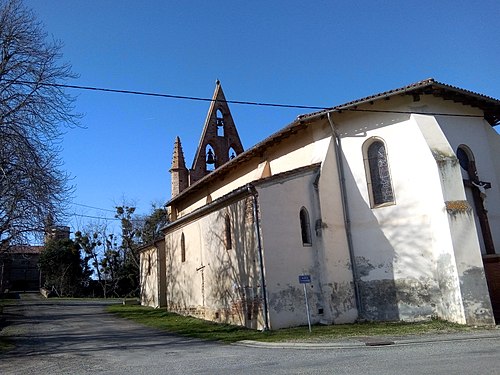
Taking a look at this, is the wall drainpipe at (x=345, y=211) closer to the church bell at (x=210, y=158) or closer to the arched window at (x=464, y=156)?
the arched window at (x=464, y=156)

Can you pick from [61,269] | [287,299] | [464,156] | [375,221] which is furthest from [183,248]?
[61,269]

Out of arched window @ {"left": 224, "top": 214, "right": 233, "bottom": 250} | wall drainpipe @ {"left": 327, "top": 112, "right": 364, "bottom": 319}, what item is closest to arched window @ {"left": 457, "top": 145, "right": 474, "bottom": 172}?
wall drainpipe @ {"left": 327, "top": 112, "right": 364, "bottom": 319}

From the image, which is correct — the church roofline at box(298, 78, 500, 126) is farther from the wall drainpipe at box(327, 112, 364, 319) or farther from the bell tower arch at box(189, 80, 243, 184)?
the bell tower arch at box(189, 80, 243, 184)

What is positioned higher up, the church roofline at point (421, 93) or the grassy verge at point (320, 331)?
the church roofline at point (421, 93)

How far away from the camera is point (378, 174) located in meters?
16.5

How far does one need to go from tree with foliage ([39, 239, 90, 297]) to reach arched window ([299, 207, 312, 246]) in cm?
3748

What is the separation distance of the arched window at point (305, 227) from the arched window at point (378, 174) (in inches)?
102

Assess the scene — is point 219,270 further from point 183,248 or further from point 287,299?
point 183,248

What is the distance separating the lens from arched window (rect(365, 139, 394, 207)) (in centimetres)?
1622

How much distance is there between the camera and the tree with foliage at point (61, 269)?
46156 millimetres

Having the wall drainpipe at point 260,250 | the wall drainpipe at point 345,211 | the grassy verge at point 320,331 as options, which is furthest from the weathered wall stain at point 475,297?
the wall drainpipe at point 260,250

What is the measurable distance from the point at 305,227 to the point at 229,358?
713cm

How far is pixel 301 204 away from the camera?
52.9ft

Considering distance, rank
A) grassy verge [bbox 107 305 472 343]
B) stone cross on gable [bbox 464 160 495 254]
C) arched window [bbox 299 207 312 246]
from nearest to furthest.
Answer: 1. grassy verge [bbox 107 305 472 343]
2. stone cross on gable [bbox 464 160 495 254]
3. arched window [bbox 299 207 312 246]
